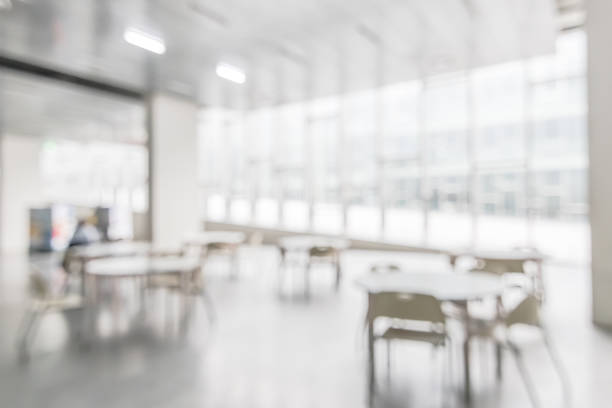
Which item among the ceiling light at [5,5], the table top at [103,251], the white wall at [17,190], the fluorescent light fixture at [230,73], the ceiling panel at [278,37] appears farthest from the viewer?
the white wall at [17,190]

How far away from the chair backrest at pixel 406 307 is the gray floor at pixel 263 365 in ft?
1.82

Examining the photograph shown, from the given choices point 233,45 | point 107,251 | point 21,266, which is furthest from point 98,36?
point 21,266

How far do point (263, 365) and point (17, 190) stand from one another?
13088 mm

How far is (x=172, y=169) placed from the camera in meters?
9.52

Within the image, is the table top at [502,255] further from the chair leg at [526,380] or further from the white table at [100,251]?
the white table at [100,251]

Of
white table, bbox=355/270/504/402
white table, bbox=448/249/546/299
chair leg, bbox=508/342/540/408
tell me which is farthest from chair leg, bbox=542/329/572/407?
white table, bbox=448/249/546/299

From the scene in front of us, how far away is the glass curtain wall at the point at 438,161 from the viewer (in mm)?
7566

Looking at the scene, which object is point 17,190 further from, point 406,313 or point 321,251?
point 406,313

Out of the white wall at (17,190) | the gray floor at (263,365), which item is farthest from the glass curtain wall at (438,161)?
the white wall at (17,190)

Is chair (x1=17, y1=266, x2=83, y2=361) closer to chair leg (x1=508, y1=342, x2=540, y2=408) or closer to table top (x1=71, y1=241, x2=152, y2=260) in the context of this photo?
table top (x1=71, y1=241, x2=152, y2=260)

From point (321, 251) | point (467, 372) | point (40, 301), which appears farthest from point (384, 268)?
point (40, 301)

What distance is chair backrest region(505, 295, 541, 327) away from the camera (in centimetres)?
260

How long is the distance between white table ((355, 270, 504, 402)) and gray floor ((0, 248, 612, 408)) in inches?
16.5

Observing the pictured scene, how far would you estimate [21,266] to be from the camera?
9102mm
